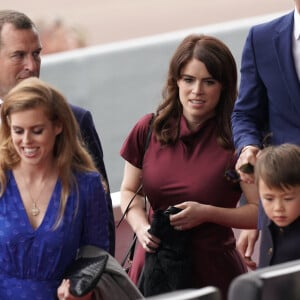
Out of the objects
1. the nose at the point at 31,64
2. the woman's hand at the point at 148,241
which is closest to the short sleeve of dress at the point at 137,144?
the woman's hand at the point at 148,241

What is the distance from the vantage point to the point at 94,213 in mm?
5164

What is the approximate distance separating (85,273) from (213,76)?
3.65ft

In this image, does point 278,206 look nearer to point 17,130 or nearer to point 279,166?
point 279,166

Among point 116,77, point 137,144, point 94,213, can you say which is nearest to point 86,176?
point 94,213

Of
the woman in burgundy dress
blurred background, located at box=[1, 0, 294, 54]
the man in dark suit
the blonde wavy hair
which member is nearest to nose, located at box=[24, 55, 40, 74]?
the man in dark suit

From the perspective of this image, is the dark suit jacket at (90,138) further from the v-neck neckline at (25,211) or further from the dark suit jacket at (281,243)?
the dark suit jacket at (281,243)

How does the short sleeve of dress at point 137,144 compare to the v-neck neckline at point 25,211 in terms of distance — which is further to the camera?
the short sleeve of dress at point 137,144

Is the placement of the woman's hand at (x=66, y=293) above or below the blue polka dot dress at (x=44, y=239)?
below

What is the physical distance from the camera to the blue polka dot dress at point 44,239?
16.8ft

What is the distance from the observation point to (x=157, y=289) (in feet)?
18.5

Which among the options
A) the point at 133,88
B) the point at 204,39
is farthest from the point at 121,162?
the point at 204,39

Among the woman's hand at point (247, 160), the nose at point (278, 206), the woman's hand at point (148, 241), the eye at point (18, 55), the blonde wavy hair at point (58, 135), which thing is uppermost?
the eye at point (18, 55)

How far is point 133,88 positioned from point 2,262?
8889 millimetres

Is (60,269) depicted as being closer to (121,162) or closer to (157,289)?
(157,289)
